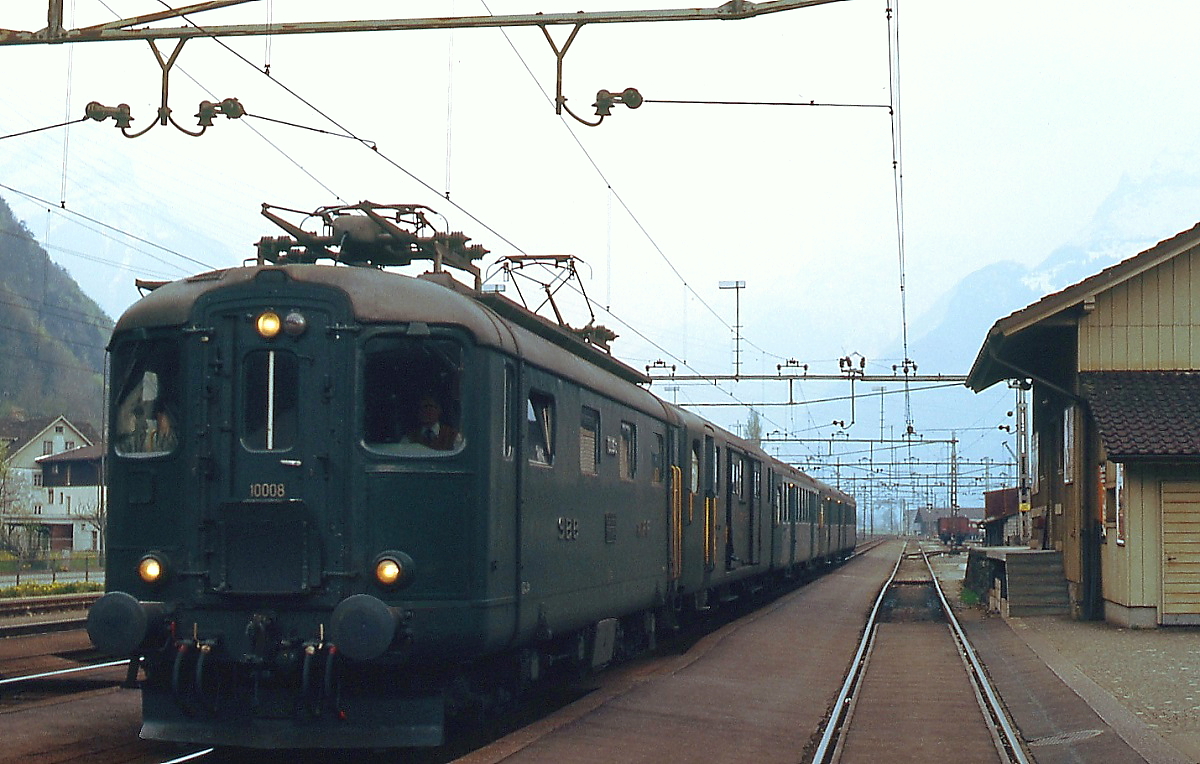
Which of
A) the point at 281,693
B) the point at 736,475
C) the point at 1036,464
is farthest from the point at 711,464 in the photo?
the point at 1036,464

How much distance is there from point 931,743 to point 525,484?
3.80m

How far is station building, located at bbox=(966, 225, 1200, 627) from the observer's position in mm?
19516

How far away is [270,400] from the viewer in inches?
352

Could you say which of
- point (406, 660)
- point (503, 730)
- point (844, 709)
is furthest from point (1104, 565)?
point (406, 660)

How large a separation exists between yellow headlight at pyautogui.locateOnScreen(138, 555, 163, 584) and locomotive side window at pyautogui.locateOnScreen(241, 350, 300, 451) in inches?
37.2

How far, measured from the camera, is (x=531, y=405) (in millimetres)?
10258

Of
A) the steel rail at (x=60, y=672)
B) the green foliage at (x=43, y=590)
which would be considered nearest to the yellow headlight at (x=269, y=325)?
the steel rail at (x=60, y=672)

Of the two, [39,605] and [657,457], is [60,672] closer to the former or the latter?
[657,457]

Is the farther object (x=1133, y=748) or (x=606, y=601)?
(x=606, y=601)

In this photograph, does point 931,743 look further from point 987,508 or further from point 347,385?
point 987,508

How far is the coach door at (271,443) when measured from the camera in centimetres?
869

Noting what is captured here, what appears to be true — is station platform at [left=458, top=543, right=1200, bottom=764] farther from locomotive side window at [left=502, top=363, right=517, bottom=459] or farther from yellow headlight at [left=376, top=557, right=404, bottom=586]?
locomotive side window at [left=502, top=363, right=517, bottom=459]

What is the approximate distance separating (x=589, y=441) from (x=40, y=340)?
3647 inches

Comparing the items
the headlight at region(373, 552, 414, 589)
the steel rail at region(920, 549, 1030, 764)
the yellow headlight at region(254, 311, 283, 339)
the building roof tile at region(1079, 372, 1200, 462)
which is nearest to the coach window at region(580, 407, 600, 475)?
the headlight at region(373, 552, 414, 589)
